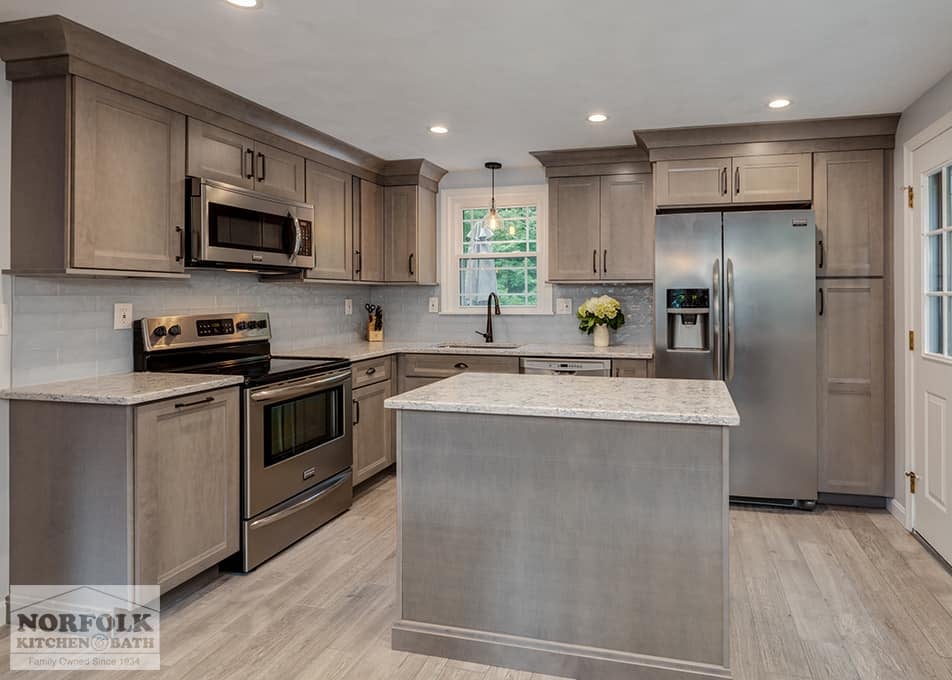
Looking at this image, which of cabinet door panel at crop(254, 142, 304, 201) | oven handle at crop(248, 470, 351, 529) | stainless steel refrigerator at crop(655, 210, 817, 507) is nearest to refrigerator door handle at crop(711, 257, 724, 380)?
stainless steel refrigerator at crop(655, 210, 817, 507)

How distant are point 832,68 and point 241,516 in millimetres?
3317

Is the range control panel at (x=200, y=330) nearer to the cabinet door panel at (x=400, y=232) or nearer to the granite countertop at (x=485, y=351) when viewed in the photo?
the granite countertop at (x=485, y=351)

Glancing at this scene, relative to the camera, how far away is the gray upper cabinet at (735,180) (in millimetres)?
3951

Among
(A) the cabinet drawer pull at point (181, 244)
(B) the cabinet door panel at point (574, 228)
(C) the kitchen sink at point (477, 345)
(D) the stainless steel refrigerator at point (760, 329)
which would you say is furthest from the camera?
(C) the kitchen sink at point (477, 345)

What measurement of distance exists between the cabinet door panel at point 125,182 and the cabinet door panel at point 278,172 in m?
0.57

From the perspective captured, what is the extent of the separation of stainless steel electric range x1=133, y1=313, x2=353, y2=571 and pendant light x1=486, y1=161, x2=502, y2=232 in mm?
1525

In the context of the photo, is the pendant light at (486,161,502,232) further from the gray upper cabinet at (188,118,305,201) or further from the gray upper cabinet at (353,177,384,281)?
the gray upper cabinet at (188,118,305,201)

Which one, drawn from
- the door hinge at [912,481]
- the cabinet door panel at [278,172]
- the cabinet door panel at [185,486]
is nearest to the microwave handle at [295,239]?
the cabinet door panel at [278,172]

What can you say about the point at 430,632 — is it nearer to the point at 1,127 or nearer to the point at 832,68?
the point at 1,127

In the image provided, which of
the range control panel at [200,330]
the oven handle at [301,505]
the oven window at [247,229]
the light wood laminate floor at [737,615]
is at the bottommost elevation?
the light wood laminate floor at [737,615]

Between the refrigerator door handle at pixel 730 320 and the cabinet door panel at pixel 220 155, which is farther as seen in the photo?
the refrigerator door handle at pixel 730 320

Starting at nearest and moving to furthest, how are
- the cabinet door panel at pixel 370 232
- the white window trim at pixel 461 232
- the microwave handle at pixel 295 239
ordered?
A: the microwave handle at pixel 295 239 < the cabinet door panel at pixel 370 232 < the white window trim at pixel 461 232

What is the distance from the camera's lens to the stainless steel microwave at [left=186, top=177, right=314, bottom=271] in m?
3.06

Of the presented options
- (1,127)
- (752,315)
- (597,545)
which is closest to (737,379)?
(752,315)
